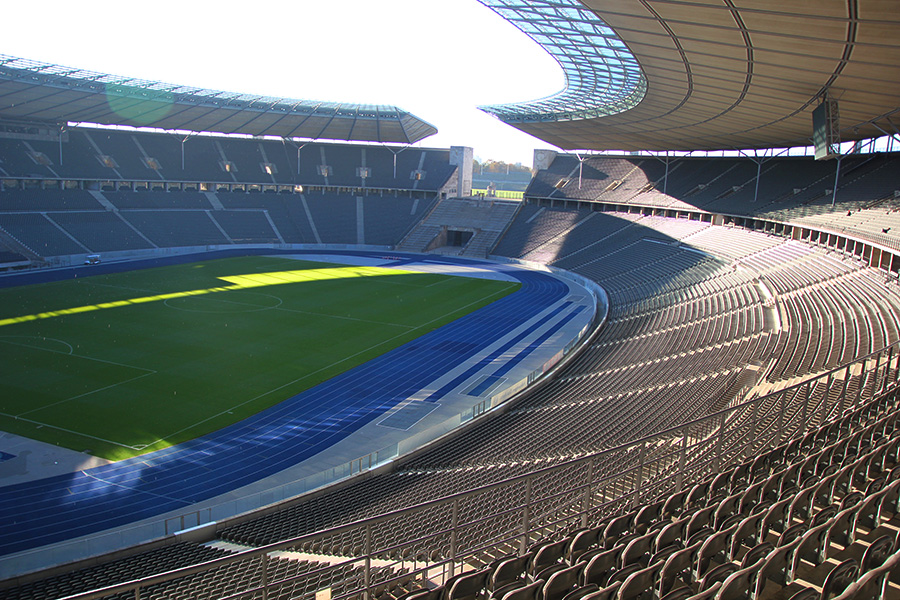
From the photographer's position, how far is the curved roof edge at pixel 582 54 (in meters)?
23.6

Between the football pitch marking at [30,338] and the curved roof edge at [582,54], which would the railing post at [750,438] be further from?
the football pitch marking at [30,338]

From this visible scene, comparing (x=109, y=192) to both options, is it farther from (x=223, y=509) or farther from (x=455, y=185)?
(x=223, y=509)

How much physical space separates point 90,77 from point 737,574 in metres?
48.0

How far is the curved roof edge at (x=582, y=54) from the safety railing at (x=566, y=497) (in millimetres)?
13134

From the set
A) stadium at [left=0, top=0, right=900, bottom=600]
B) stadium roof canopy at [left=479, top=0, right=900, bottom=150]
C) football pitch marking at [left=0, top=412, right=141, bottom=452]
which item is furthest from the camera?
football pitch marking at [left=0, top=412, right=141, bottom=452]

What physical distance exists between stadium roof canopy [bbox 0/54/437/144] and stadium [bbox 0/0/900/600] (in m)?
0.38

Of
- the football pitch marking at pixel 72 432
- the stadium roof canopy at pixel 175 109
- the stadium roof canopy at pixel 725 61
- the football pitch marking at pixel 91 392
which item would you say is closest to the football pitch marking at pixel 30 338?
the football pitch marking at pixel 91 392

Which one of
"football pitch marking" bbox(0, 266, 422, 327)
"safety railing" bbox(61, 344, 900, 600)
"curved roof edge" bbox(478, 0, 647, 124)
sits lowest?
"football pitch marking" bbox(0, 266, 422, 327)

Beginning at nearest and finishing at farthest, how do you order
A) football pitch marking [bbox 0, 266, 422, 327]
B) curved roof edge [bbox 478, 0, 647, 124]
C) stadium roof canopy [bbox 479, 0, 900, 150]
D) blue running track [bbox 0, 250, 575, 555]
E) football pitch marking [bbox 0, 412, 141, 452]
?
1. blue running track [bbox 0, 250, 575, 555]
2. stadium roof canopy [bbox 479, 0, 900, 150]
3. football pitch marking [bbox 0, 412, 141, 452]
4. curved roof edge [bbox 478, 0, 647, 124]
5. football pitch marking [bbox 0, 266, 422, 327]

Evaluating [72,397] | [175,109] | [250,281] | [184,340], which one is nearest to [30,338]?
[184,340]

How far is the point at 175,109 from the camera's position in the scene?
171ft

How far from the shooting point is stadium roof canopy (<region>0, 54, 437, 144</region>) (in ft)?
139

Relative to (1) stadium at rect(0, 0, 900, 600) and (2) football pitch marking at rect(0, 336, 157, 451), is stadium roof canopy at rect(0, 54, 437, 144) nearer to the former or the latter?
(1) stadium at rect(0, 0, 900, 600)

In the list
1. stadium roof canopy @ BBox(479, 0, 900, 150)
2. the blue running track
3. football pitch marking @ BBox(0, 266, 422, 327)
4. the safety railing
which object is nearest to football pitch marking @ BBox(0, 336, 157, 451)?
the blue running track
